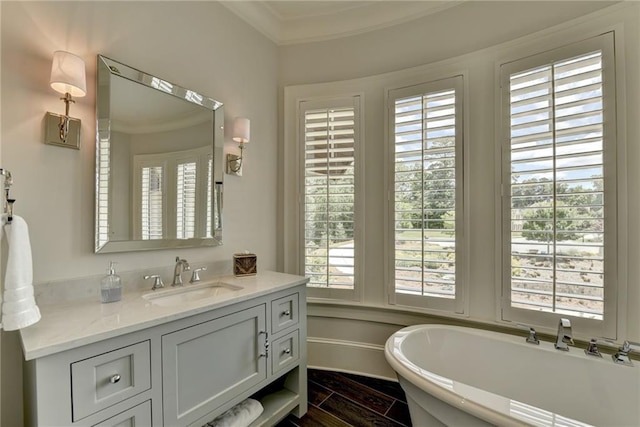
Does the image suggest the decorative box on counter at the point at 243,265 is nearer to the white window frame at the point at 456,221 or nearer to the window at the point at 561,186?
the white window frame at the point at 456,221

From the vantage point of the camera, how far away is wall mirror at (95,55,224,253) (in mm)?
1403

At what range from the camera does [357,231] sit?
223 centimetres

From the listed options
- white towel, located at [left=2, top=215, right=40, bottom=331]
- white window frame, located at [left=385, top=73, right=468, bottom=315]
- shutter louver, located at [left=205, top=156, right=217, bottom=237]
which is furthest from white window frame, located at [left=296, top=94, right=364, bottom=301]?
white towel, located at [left=2, top=215, right=40, bottom=331]

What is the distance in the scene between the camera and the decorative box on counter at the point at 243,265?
1894 millimetres

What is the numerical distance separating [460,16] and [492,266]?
1.72 m

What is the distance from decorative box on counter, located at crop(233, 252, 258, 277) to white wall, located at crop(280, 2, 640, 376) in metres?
0.51

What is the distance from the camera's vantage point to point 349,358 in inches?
88.0

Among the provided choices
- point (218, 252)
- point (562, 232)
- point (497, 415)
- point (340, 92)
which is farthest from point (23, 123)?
point (562, 232)

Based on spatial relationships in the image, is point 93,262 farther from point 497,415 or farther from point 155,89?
point 497,415

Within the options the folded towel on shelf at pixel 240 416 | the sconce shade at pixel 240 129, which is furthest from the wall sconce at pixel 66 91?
the folded towel on shelf at pixel 240 416

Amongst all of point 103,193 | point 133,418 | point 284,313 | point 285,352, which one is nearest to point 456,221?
point 284,313

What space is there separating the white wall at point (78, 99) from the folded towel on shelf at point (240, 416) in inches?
31.9

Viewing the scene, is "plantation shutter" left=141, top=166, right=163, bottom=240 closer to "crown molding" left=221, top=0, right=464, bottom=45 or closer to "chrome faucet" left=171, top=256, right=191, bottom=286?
"chrome faucet" left=171, top=256, right=191, bottom=286

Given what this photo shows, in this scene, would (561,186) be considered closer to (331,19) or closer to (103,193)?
(331,19)
